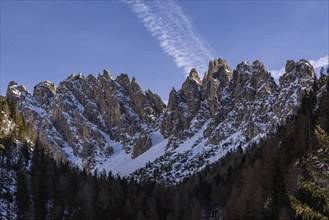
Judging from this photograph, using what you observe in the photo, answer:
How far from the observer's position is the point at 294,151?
112m

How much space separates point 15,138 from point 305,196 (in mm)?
108867

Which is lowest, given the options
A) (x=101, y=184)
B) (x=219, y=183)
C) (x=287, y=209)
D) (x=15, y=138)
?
(x=287, y=209)

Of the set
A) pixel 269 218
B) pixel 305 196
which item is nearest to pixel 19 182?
pixel 269 218

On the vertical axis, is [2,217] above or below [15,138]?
below

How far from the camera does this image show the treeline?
336 ft

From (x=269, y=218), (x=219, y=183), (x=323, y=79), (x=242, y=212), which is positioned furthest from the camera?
(x=323, y=79)

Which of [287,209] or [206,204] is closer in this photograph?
[287,209]

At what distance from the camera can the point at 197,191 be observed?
163 metres

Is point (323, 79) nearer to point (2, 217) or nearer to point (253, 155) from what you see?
point (253, 155)

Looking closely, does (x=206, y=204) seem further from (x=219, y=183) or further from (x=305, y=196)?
(x=305, y=196)

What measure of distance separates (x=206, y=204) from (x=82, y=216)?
43400 mm

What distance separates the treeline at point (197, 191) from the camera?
102500mm

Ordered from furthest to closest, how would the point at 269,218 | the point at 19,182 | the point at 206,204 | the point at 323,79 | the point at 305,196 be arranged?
the point at 323,79, the point at 206,204, the point at 19,182, the point at 269,218, the point at 305,196

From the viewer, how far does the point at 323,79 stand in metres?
174
